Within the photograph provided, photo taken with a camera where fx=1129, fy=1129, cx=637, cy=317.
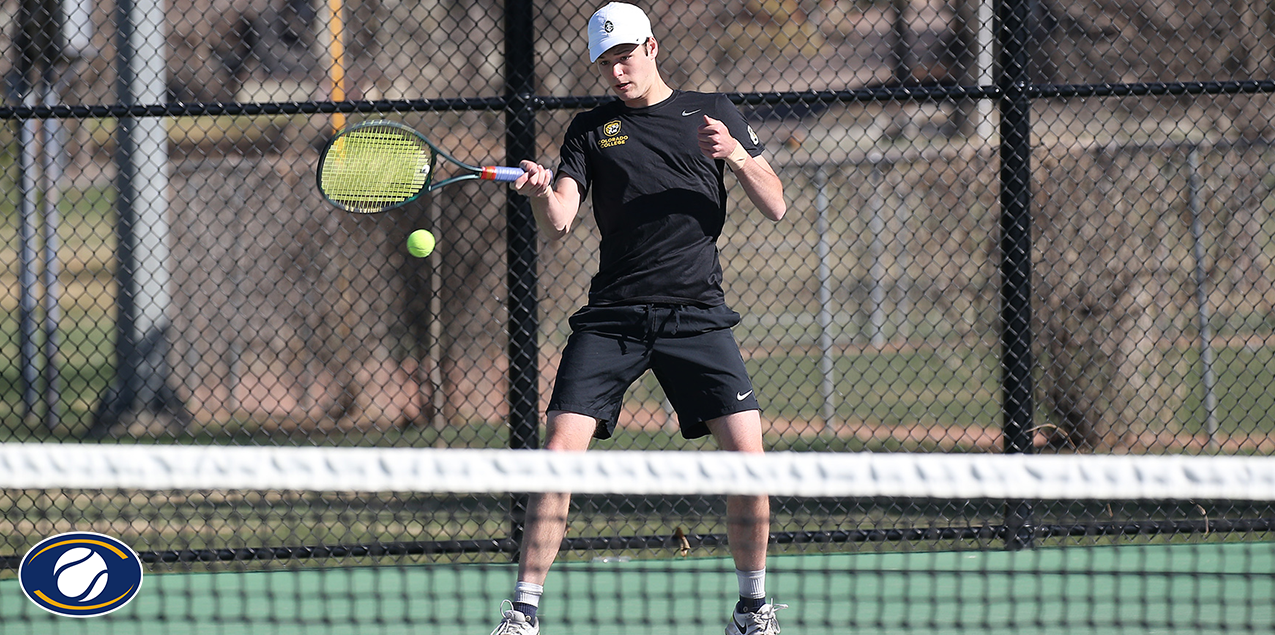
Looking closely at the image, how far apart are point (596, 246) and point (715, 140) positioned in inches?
171

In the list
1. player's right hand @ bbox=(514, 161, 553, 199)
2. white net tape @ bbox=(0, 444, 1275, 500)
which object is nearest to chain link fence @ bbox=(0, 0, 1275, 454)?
player's right hand @ bbox=(514, 161, 553, 199)

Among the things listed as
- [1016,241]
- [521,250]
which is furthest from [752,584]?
[1016,241]

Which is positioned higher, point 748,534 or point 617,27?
point 617,27

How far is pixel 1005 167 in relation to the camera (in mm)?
3766

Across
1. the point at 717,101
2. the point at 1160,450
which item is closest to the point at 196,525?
the point at 717,101

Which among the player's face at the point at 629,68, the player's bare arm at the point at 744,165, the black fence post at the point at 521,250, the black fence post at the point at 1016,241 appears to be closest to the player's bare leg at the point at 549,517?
the player's bare arm at the point at 744,165

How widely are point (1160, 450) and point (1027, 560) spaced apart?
272cm

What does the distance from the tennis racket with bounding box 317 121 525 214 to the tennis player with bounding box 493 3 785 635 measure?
1.38 feet

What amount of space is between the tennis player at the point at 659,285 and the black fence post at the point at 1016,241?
53.6 inches

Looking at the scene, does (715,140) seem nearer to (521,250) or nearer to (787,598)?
(521,250)

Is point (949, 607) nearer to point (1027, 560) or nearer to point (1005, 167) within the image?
point (1027, 560)

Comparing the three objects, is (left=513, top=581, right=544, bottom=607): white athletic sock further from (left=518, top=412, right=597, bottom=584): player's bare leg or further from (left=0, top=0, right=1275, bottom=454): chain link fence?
(left=0, top=0, right=1275, bottom=454): chain link fence

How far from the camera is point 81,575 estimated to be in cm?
291

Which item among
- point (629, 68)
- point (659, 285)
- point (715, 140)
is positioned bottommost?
point (659, 285)
